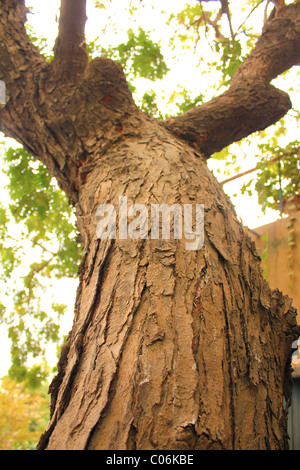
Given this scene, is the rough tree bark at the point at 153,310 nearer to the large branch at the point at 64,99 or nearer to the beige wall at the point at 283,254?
the large branch at the point at 64,99

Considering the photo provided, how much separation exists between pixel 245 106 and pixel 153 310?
79.7 inches

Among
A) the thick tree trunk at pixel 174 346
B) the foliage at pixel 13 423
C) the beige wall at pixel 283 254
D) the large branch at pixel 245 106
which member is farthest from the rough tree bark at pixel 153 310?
the foliage at pixel 13 423

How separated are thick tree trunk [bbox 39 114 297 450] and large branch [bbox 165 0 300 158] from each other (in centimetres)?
98

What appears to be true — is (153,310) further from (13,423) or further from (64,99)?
(13,423)

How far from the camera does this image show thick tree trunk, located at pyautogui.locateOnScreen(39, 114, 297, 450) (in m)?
0.99

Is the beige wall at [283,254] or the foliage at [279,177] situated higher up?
the foliage at [279,177]

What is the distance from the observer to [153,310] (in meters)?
1.23

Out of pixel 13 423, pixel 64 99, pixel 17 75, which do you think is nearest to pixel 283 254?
pixel 64 99

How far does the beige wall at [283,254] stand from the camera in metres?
3.79

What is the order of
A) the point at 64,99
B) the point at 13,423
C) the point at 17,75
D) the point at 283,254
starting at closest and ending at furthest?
the point at 64,99, the point at 17,75, the point at 283,254, the point at 13,423

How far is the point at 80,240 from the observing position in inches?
83.5

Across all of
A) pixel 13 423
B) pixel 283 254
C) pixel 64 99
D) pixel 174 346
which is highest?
pixel 64 99

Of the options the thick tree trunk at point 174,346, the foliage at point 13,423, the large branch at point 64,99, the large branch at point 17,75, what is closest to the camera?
the thick tree trunk at point 174,346

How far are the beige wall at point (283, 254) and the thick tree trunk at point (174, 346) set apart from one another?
2.35m
